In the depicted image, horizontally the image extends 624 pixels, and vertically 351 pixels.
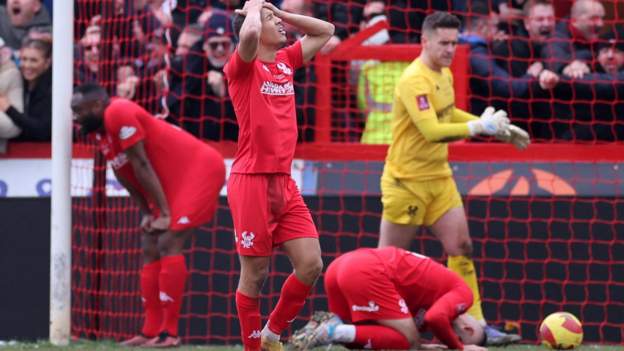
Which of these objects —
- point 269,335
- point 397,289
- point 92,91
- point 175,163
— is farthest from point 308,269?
point 92,91

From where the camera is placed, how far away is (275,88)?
21.4 feet

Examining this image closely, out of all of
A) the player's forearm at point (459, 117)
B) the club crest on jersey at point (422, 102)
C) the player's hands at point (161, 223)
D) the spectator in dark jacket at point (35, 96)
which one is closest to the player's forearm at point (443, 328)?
the club crest on jersey at point (422, 102)

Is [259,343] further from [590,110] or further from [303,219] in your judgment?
[590,110]

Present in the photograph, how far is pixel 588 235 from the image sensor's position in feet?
30.5

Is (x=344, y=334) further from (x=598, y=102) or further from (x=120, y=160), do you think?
(x=598, y=102)

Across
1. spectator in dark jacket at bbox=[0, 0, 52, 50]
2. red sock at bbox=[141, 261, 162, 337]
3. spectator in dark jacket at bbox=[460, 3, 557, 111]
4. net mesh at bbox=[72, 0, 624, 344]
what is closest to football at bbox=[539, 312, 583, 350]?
net mesh at bbox=[72, 0, 624, 344]

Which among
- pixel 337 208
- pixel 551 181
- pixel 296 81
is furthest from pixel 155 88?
pixel 551 181

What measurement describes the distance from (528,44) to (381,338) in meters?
2.96

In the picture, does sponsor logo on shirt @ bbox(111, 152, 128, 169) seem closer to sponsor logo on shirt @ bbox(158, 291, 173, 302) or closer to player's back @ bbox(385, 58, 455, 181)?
sponsor logo on shirt @ bbox(158, 291, 173, 302)

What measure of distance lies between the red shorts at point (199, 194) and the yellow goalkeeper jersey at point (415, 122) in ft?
3.74

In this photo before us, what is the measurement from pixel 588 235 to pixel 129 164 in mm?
3322

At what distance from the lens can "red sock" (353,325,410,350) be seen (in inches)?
305

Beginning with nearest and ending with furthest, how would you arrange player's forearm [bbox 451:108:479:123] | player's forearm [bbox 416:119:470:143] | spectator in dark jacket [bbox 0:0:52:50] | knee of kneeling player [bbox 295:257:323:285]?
1. knee of kneeling player [bbox 295:257:323:285]
2. player's forearm [bbox 416:119:470:143]
3. player's forearm [bbox 451:108:479:123]
4. spectator in dark jacket [bbox 0:0:52:50]

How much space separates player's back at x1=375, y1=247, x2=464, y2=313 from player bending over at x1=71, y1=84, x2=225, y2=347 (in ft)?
4.32
